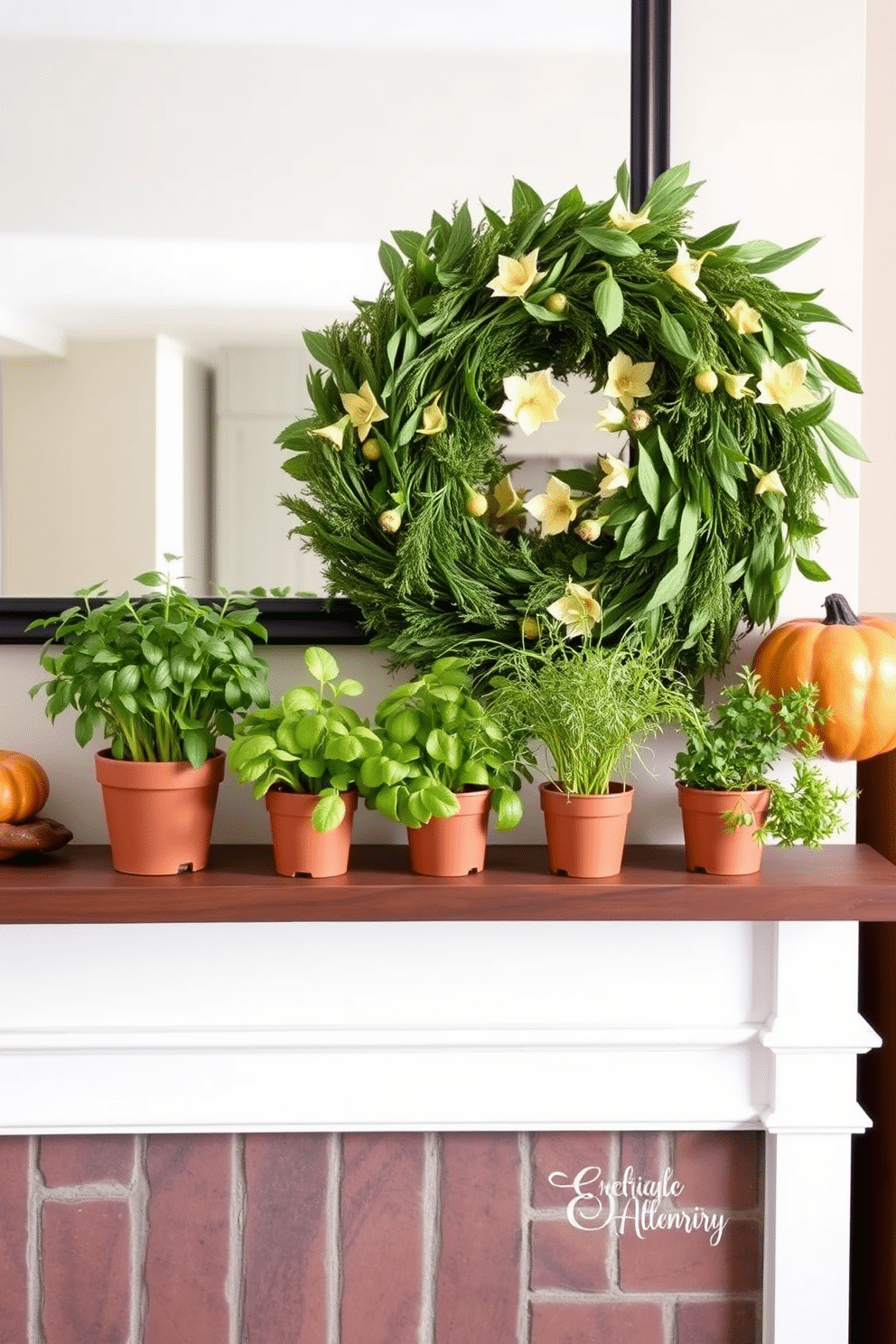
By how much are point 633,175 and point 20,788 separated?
3.19 feet

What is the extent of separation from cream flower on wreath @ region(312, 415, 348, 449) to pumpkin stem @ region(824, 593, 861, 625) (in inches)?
22.2

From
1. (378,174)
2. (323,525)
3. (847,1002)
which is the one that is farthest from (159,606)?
(847,1002)

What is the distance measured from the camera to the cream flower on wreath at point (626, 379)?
3.93ft

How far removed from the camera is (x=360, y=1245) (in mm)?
1258

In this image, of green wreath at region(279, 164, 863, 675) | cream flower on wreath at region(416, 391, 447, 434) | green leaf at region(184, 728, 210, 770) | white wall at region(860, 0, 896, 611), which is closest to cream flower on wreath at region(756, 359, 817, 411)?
green wreath at region(279, 164, 863, 675)

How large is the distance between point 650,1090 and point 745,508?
2.16 ft

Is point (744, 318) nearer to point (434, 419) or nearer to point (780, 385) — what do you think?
point (780, 385)

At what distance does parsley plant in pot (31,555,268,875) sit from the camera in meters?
1.12

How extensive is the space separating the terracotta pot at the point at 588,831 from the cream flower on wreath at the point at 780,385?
1.45 feet

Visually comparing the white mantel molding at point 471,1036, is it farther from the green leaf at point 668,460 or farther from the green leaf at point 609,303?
the green leaf at point 609,303

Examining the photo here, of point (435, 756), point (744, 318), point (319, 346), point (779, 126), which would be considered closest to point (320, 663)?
point (435, 756)

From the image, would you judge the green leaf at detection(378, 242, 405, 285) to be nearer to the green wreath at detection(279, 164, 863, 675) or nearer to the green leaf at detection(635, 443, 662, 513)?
the green wreath at detection(279, 164, 863, 675)

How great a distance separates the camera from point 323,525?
1227 millimetres

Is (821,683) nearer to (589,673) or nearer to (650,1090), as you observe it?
(589,673)
